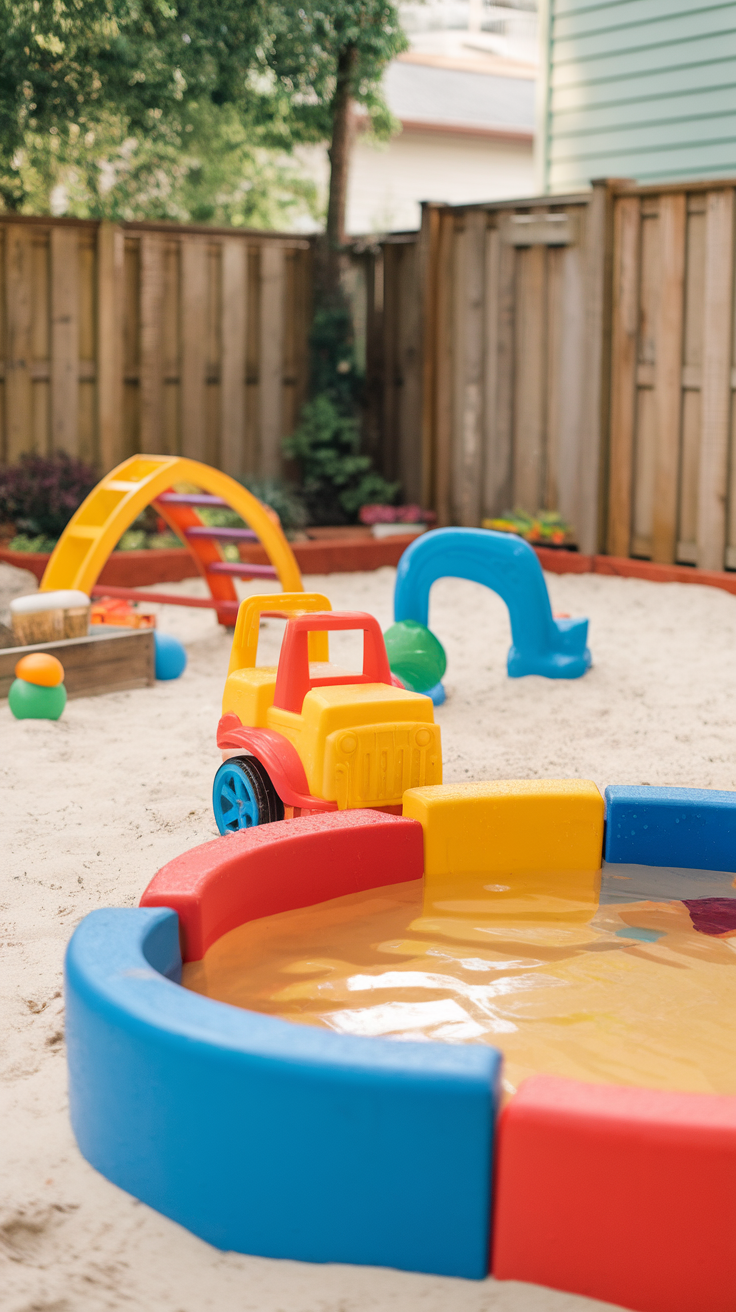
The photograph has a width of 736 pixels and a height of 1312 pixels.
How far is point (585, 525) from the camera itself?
850 cm

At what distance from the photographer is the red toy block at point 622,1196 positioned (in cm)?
175

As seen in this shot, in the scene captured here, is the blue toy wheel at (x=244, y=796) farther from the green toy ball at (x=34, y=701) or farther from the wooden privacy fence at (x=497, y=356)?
the wooden privacy fence at (x=497, y=356)

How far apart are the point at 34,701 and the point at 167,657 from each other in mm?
984

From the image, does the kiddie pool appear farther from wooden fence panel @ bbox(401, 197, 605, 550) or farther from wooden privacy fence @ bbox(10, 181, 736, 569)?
wooden fence panel @ bbox(401, 197, 605, 550)

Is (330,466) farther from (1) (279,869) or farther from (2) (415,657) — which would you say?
(1) (279,869)

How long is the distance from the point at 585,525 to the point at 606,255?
1.71m

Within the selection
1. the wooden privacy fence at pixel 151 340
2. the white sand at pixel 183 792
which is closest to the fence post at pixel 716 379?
the white sand at pixel 183 792

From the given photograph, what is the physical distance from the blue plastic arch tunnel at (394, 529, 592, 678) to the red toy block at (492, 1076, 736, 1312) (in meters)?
3.92

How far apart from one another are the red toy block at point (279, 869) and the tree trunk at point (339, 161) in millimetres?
7459

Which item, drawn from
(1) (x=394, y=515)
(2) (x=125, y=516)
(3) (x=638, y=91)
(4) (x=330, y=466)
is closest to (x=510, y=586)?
(2) (x=125, y=516)

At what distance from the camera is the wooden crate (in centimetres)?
531

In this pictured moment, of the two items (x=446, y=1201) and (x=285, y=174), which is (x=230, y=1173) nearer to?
(x=446, y=1201)

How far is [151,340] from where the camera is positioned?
912cm

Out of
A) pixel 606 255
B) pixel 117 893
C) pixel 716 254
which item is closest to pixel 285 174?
pixel 606 255
